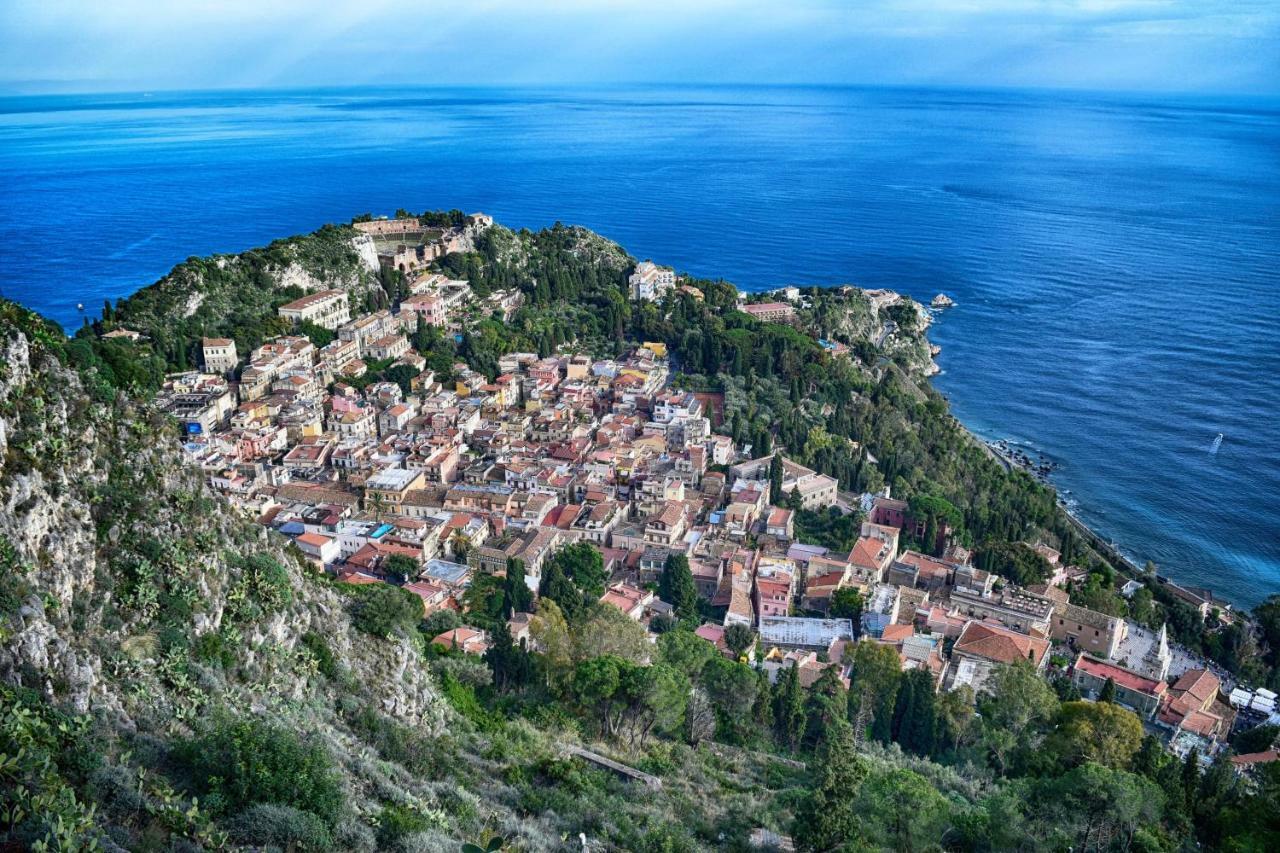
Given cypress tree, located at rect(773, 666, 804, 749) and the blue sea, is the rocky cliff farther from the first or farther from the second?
the blue sea

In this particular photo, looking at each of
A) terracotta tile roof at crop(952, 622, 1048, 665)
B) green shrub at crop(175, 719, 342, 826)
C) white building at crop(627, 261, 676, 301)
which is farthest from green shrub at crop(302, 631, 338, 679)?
white building at crop(627, 261, 676, 301)

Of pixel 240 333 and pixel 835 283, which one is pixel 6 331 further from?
pixel 835 283

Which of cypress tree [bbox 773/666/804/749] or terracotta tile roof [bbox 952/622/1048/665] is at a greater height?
cypress tree [bbox 773/666/804/749]

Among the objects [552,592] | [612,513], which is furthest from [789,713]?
[612,513]

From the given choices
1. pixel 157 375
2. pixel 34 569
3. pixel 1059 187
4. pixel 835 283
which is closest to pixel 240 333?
pixel 157 375

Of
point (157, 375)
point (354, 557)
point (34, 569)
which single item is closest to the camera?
point (34, 569)

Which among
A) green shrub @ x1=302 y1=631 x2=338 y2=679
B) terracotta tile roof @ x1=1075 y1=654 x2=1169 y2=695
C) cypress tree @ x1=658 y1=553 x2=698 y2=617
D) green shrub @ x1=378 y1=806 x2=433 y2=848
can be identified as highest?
green shrub @ x1=378 y1=806 x2=433 y2=848

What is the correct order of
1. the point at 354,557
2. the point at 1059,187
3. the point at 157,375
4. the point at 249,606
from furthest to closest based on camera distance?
the point at 1059,187 → the point at 157,375 → the point at 354,557 → the point at 249,606
